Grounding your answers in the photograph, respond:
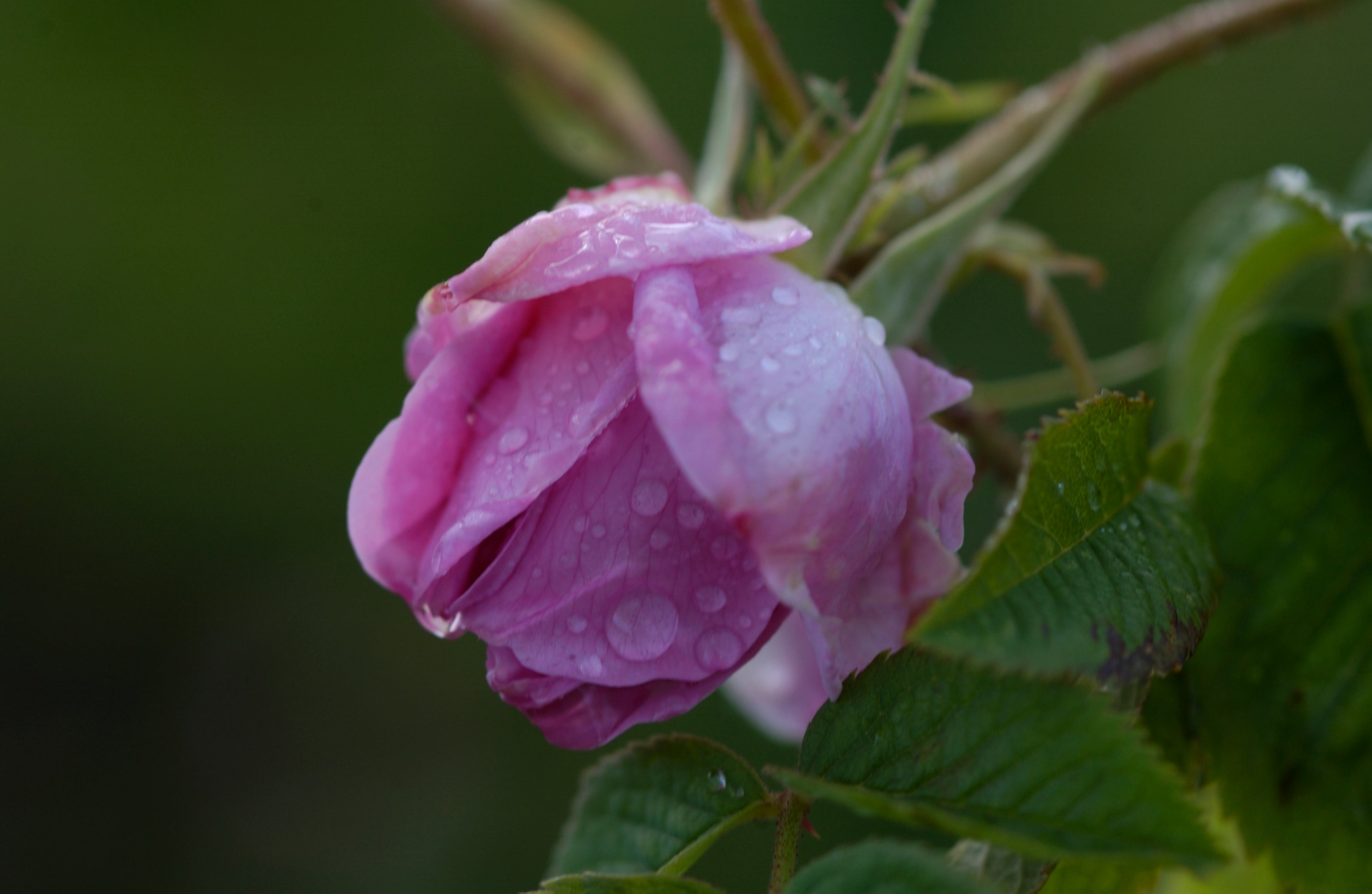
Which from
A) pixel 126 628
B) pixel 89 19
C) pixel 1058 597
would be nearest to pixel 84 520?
pixel 126 628

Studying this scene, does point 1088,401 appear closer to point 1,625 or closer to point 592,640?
point 592,640

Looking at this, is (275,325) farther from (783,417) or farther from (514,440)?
(783,417)

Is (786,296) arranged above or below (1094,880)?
above

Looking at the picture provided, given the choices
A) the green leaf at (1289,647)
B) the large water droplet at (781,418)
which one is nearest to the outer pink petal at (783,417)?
the large water droplet at (781,418)

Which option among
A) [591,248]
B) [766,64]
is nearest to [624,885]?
[591,248]

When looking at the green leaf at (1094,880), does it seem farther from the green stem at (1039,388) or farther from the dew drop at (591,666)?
the green stem at (1039,388)

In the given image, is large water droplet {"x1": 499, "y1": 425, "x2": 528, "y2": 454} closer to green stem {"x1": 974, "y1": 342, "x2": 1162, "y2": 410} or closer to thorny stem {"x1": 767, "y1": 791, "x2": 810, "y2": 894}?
thorny stem {"x1": 767, "y1": 791, "x2": 810, "y2": 894}
